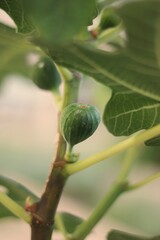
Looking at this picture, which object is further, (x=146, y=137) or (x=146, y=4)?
(x=146, y=137)

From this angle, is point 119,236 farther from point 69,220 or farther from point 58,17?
point 58,17

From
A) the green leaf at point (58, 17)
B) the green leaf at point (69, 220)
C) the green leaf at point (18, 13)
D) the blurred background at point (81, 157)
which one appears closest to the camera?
the green leaf at point (58, 17)

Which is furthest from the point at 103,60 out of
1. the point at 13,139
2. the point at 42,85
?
the point at 13,139

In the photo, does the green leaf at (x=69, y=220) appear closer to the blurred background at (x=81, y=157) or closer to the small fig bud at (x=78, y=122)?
the blurred background at (x=81, y=157)

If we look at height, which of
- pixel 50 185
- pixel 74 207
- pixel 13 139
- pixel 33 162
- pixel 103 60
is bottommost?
pixel 74 207

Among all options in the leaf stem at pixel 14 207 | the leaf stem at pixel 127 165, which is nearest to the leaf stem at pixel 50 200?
the leaf stem at pixel 14 207

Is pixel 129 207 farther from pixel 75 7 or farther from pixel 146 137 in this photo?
pixel 75 7

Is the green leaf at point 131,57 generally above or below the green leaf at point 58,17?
below

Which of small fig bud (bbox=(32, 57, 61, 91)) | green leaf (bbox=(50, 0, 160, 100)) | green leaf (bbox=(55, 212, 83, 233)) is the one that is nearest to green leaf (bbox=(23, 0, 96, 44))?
green leaf (bbox=(50, 0, 160, 100))
